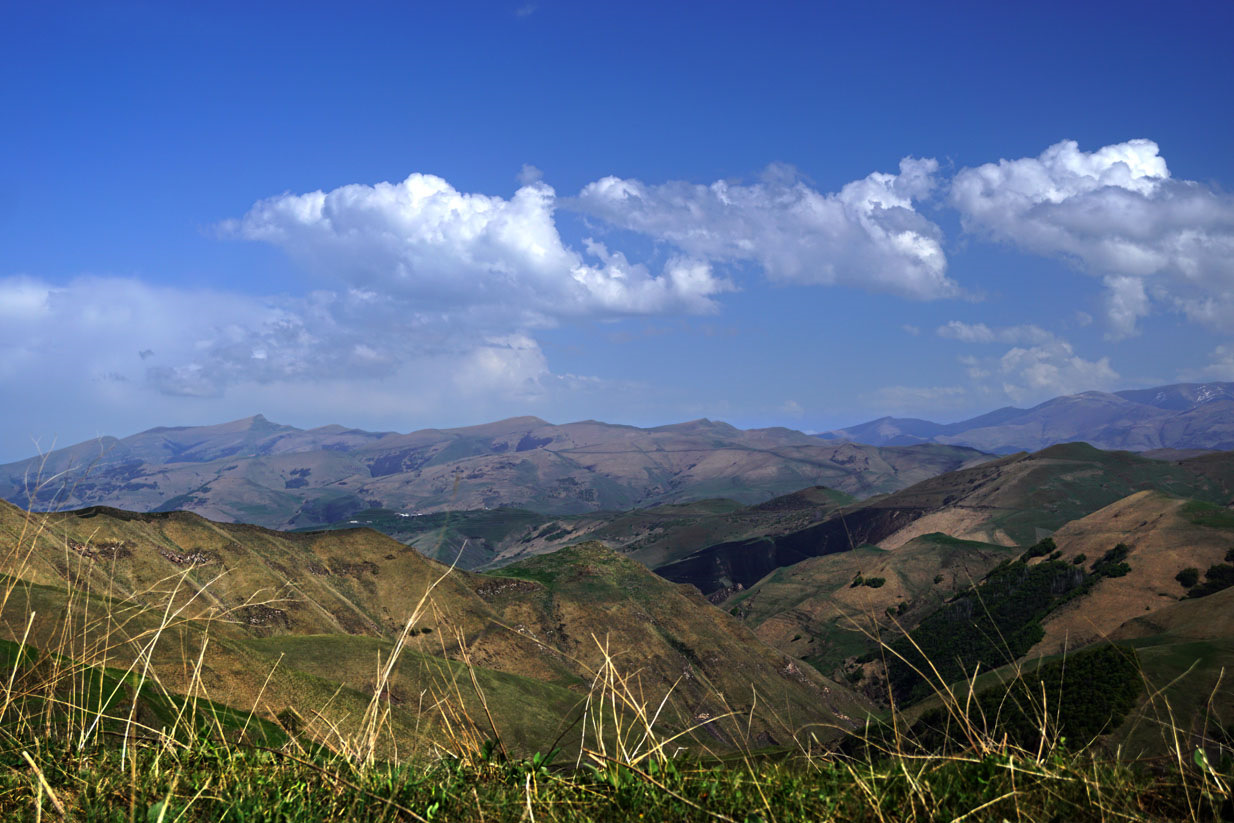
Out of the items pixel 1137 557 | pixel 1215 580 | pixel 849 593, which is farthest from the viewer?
pixel 849 593

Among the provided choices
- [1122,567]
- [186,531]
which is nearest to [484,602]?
[186,531]

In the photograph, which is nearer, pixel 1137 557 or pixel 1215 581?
pixel 1215 581

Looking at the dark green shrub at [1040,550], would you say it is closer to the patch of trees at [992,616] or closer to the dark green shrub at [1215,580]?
the patch of trees at [992,616]

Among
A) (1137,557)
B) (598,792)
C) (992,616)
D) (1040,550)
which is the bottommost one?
(992,616)

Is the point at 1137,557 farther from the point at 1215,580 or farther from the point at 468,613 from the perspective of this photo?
the point at 468,613

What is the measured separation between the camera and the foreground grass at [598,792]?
511cm

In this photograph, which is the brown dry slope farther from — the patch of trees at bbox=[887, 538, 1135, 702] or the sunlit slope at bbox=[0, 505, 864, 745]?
the sunlit slope at bbox=[0, 505, 864, 745]

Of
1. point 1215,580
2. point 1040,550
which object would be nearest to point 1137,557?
point 1215,580

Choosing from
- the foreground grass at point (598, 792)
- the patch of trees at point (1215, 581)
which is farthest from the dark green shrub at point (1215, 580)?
the foreground grass at point (598, 792)

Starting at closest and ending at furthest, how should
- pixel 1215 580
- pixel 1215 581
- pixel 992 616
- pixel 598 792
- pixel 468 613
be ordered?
pixel 598 792 < pixel 468 613 < pixel 1215 581 < pixel 1215 580 < pixel 992 616

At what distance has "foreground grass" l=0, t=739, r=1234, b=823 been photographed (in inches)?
201

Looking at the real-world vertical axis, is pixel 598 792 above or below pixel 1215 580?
above

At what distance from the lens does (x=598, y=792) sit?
5.55 metres

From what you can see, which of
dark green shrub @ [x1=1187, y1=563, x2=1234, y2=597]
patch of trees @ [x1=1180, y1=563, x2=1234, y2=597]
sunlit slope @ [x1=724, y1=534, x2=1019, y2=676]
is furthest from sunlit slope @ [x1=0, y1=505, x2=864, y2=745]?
dark green shrub @ [x1=1187, y1=563, x2=1234, y2=597]
